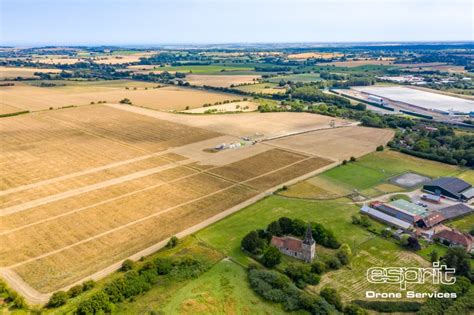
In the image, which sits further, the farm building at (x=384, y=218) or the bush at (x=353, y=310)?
the farm building at (x=384, y=218)

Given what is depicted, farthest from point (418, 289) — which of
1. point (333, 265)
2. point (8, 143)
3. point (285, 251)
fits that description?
point (8, 143)

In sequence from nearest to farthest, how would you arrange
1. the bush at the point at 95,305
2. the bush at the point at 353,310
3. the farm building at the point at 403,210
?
the bush at the point at 95,305 → the bush at the point at 353,310 → the farm building at the point at 403,210

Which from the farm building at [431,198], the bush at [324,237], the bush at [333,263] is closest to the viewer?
the bush at [333,263]

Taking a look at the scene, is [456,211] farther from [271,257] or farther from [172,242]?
[172,242]

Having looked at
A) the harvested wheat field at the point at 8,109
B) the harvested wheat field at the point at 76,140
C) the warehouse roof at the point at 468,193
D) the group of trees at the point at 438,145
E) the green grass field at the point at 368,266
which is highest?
the harvested wheat field at the point at 8,109

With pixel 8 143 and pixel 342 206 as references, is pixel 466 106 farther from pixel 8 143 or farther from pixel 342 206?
pixel 8 143

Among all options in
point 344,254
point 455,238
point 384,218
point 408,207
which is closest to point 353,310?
point 344,254

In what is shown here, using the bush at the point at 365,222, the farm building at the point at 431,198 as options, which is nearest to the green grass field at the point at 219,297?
the bush at the point at 365,222

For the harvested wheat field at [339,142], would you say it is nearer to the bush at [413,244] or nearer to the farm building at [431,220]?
the farm building at [431,220]

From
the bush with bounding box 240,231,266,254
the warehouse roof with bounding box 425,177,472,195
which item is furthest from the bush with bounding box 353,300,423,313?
the warehouse roof with bounding box 425,177,472,195
